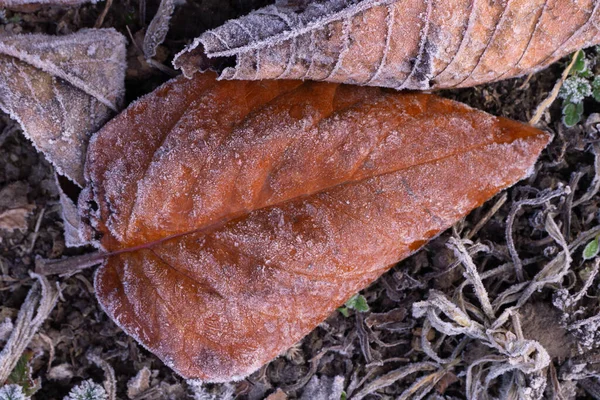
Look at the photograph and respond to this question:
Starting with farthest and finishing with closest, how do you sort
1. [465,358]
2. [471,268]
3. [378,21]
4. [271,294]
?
[465,358] → [471,268] → [271,294] → [378,21]

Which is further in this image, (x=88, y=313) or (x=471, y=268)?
(x=88, y=313)

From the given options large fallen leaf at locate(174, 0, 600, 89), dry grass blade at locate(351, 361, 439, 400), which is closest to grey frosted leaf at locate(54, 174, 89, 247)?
large fallen leaf at locate(174, 0, 600, 89)

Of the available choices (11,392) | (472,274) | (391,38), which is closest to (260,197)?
(391,38)

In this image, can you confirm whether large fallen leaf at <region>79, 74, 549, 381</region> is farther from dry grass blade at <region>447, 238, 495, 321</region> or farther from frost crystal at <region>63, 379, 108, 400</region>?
frost crystal at <region>63, 379, 108, 400</region>

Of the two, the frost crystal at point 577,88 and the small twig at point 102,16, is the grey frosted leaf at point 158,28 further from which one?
the frost crystal at point 577,88

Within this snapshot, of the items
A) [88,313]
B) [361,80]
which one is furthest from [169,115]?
[88,313]

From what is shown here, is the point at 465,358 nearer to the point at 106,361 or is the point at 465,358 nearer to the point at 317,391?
the point at 317,391

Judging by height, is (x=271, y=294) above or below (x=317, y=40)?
below
